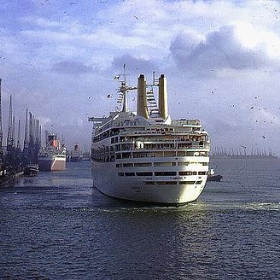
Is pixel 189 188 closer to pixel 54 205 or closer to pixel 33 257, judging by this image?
pixel 54 205

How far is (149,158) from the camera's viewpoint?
2621 inches

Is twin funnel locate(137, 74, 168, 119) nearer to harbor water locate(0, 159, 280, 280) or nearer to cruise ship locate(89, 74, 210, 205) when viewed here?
cruise ship locate(89, 74, 210, 205)

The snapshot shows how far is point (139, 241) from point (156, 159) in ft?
64.3

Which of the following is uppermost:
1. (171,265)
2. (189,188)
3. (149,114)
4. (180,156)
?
(149,114)

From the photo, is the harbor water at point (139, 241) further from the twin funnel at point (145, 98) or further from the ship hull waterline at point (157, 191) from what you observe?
the twin funnel at point (145, 98)

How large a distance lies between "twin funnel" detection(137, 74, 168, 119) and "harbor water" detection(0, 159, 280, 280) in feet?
57.3

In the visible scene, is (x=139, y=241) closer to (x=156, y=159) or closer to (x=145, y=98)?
(x=156, y=159)

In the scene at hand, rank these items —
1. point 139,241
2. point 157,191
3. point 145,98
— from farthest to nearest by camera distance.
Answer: point 145,98 < point 157,191 < point 139,241

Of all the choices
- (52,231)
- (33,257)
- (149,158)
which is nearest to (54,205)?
(149,158)

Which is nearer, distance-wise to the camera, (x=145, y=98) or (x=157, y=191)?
(x=157, y=191)

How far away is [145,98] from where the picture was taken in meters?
85.9

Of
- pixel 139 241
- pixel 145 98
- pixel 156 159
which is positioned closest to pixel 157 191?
pixel 156 159

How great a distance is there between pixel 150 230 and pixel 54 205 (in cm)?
2741

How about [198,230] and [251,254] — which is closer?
[251,254]
